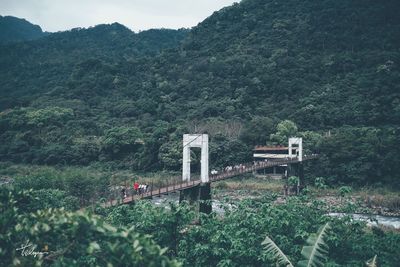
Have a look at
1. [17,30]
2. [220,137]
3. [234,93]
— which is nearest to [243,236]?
[220,137]

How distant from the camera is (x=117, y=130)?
39125 mm

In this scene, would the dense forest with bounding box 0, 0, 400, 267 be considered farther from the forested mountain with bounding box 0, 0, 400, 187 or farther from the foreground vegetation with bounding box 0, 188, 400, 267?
the forested mountain with bounding box 0, 0, 400, 187

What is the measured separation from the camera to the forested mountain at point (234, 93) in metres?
35.4

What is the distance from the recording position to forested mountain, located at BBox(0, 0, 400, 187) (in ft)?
116

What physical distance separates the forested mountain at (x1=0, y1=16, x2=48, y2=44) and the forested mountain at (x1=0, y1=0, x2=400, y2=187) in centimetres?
7787

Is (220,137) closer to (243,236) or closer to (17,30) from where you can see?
(243,236)

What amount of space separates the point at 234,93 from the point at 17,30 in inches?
5767

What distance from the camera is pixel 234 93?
52188 mm

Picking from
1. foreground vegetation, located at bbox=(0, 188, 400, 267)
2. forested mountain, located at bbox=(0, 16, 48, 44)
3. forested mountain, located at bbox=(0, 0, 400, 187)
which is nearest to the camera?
foreground vegetation, located at bbox=(0, 188, 400, 267)

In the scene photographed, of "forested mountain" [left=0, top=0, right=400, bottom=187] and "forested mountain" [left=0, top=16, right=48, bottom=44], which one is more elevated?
"forested mountain" [left=0, top=16, right=48, bottom=44]

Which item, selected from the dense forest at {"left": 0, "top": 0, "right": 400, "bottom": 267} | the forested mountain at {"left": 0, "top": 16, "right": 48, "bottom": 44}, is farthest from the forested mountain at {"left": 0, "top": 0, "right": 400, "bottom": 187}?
the forested mountain at {"left": 0, "top": 16, "right": 48, "bottom": 44}

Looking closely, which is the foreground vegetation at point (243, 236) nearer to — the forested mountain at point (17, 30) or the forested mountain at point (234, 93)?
the forested mountain at point (234, 93)

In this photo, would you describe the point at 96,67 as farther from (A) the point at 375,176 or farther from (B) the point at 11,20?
(B) the point at 11,20

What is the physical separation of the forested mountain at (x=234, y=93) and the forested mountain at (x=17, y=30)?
255ft
